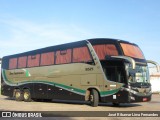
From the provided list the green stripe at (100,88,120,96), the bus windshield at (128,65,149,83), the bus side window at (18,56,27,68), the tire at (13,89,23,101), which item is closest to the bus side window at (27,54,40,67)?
the bus side window at (18,56,27,68)

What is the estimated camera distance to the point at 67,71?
65.8 feet

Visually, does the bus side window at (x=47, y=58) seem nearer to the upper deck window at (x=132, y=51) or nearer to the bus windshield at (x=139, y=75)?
the upper deck window at (x=132, y=51)

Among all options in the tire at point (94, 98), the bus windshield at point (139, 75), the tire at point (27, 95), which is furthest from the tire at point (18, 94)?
→ the bus windshield at point (139, 75)

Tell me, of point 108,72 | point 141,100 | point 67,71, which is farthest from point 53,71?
point 141,100

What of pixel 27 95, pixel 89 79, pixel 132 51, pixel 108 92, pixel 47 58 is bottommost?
pixel 27 95

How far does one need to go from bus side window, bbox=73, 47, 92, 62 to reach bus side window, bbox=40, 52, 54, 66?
8.18ft

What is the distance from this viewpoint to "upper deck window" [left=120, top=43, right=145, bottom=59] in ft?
56.9

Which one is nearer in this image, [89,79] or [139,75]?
[139,75]

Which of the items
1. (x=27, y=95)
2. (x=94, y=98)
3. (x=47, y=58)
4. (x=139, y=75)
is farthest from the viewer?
(x=27, y=95)

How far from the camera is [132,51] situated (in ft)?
58.7

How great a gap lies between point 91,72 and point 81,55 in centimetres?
130

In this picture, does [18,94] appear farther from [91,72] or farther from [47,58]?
[91,72]

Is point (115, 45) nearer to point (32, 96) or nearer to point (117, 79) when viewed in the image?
point (117, 79)

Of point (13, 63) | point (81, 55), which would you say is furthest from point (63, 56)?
point (13, 63)
